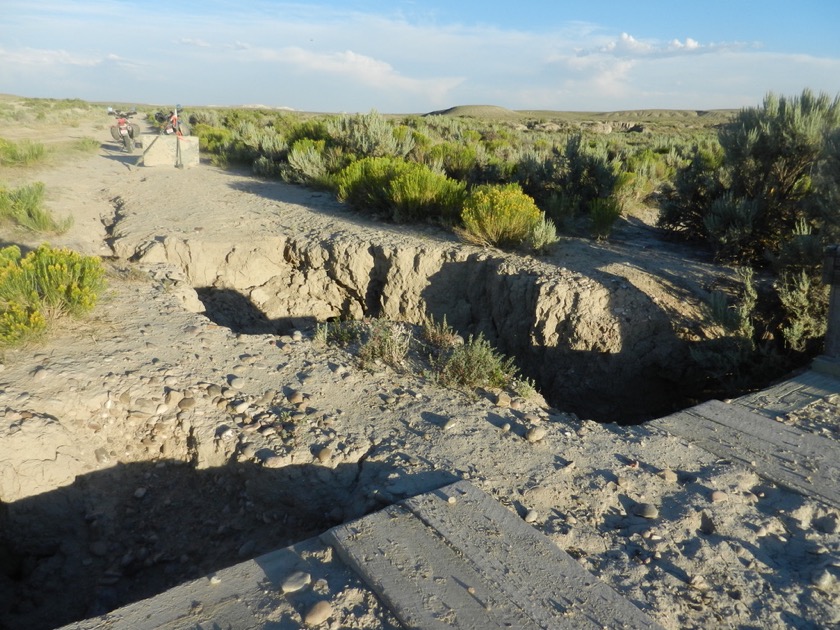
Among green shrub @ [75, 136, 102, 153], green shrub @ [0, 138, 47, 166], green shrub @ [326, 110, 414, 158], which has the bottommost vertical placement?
green shrub @ [0, 138, 47, 166]

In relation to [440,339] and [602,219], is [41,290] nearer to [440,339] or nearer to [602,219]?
[440,339]

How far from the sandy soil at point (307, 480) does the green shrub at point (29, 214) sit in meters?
3.98

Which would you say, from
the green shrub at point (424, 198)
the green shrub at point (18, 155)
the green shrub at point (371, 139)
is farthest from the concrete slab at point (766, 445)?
the green shrub at point (18, 155)

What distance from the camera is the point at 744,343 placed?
545 cm

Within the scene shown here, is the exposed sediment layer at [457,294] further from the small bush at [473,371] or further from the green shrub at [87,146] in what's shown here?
the green shrub at [87,146]

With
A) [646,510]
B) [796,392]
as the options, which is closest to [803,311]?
[796,392]

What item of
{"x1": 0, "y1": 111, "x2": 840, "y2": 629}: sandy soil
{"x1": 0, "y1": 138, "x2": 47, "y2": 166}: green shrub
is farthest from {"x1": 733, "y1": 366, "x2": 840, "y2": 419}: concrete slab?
{"x1": 0, "y1": 138, "x2": 47, "y2": 166}: green shrub

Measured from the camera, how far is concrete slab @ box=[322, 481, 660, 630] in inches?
97.3

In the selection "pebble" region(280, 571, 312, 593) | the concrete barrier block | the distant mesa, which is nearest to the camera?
"pebble" region(280, 571, 312, 593)

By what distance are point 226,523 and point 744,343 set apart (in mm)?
4669

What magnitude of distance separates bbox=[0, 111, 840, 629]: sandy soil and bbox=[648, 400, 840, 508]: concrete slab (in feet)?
0.42

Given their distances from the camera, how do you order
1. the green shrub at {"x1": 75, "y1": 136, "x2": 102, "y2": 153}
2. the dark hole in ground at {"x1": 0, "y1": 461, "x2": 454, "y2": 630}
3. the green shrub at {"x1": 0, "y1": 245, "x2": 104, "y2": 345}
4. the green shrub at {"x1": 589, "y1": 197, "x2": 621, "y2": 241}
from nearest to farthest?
1. the dark hole in ground at {"x1": 0, "y1": 461, "x2": 454, "y2": 630}
2. the green shrub at {"x1": 0, "y1": 245, "x2": 104, "y2": 345}
3. the green shrub at {"x1": 589, "y1": 197, "x2": 621, "y2": 241}
4. the green shrub at {"x1": 75, "y1": 136, "x2": 102, "y2": 153}

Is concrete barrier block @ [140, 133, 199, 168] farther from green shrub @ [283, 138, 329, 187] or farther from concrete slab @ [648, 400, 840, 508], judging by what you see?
concrete slab @ [648, 400, 840, 508]

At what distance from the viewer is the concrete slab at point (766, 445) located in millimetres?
3510
